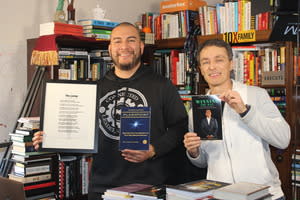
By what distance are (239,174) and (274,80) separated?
6.18ft

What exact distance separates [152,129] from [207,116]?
0.44 m

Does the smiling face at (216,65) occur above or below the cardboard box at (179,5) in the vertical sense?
below

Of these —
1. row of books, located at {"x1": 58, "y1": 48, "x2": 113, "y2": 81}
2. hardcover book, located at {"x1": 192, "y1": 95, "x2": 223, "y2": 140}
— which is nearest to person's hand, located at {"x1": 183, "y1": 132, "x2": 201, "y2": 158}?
hardcover book, located at {"x1": 192, "y1": 95, "x2": 223, "y2": 140}

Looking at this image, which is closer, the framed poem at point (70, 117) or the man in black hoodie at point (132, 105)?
the framed poem at point (70, 117)

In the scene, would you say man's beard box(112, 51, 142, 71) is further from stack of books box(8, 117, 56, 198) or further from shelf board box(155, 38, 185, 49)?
shelf board box(155, 38, 185, 49)

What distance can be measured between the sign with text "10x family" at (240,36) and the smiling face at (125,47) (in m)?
1.65

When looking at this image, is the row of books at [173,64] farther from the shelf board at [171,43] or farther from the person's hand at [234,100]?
the person's hand at [234,100]

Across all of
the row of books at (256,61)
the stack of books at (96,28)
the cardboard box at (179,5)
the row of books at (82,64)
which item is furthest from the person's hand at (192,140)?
the cardboard box at (179,5)

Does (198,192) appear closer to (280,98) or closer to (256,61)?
(280,98)

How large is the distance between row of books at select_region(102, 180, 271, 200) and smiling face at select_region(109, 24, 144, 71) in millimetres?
852

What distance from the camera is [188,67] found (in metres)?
4.25

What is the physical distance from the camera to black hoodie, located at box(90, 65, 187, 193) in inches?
90.1

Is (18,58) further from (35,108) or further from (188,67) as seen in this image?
(188,67)

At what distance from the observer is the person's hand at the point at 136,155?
2102mm
